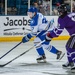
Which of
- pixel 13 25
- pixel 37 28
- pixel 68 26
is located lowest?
pixel 13 25

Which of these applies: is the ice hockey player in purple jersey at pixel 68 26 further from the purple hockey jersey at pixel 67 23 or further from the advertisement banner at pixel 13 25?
the advertisement banner at pixel 13 25

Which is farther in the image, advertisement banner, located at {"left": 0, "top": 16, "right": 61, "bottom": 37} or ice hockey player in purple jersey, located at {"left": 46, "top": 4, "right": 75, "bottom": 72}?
advertisement banner, located at {"left": 0, "top": 16, "right": 61, "bottom": 37}

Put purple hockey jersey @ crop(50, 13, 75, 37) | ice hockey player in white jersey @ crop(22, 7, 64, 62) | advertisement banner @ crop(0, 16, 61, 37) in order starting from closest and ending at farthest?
purple hockey jersey @ crop(50, 13, 75, 37) → ice hockey player in white jersey @ crop(22, 7, 64, 62) → advertisement banner @ crop(0, 16, 61, 37)

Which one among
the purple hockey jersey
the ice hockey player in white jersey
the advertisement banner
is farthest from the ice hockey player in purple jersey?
the advertisement banner

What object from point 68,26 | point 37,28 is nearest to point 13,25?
point 37,28

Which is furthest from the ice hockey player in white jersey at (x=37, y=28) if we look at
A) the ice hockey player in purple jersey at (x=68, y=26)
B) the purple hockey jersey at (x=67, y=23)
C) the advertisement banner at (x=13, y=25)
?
the advertisement banner at (x=13, y=25)

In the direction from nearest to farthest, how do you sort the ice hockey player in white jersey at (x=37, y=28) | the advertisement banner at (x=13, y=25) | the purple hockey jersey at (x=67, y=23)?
the purple hockey jersey at (x=67, y=23) < the ice hockey player in white jersey at (x=37, y=28) < the advertisement banner at (x=13, y=25)

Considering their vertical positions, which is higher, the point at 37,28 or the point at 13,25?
the point at 37,28

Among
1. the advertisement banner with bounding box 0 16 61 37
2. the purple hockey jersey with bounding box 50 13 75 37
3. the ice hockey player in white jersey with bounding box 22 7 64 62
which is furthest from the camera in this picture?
the advertisement banner with bounding box 0 16 61 37

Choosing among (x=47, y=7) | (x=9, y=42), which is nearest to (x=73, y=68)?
(x=9, y=42)

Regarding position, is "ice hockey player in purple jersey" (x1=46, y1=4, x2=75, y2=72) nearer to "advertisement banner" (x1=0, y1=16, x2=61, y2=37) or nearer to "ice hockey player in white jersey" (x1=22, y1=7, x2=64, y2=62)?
"ice hockey player in white jersey" (x1=22, y1=7, x2=64, y2=62)

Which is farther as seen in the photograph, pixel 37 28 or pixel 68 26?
pixel 37 28

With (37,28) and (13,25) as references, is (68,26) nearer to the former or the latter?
(37,28)

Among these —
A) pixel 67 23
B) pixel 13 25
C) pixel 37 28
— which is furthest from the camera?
pixel 13 25
